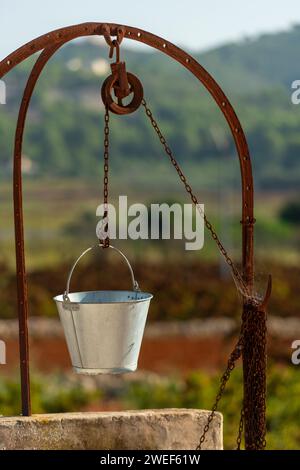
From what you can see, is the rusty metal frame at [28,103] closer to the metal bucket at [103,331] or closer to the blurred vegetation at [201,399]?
the metal bucket at [103,331]

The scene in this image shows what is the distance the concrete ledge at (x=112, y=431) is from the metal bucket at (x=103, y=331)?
0.21 metres

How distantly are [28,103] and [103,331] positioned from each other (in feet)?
3.00

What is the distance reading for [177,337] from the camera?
34.6ft

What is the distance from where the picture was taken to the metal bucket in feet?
12.1

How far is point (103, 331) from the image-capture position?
3.73m

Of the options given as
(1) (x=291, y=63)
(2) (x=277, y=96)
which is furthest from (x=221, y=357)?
(1) (x=291, y=63)

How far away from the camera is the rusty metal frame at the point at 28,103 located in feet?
12.3

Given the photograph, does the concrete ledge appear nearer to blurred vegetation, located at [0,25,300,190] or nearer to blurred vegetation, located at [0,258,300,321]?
blurred vegetation, located at [0,258,300,321]

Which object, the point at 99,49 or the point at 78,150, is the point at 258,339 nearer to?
the point at 78,150

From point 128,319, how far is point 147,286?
27.4ft

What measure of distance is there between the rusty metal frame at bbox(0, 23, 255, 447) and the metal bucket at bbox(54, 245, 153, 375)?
9.8 inches

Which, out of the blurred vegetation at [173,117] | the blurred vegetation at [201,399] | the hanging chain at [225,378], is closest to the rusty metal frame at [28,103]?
the hanging chain at [225,378]

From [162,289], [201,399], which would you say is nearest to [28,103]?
[201,399]

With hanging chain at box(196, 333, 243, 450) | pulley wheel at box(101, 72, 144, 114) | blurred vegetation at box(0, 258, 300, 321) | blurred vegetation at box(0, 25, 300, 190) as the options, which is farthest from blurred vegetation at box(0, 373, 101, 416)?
blurred vegetation at box(0, 25, 300, 190)
